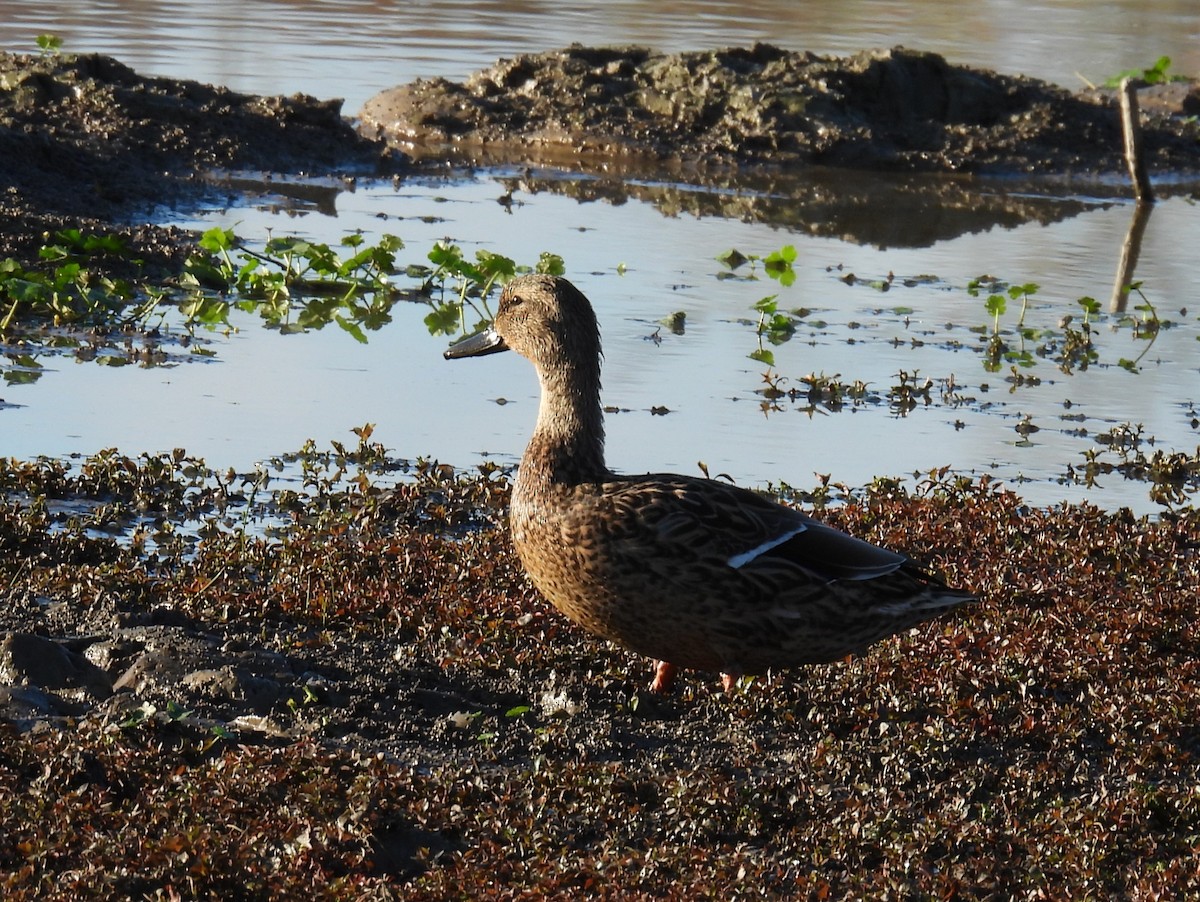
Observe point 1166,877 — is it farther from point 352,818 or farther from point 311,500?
point 311,500

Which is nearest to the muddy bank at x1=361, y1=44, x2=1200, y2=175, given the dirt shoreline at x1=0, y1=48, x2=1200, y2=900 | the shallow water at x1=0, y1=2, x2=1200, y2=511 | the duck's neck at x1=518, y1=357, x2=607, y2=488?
the shallow water at x1=0, y1=2, x2=1200, y2=511

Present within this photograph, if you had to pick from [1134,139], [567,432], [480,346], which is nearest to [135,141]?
[1134,139]

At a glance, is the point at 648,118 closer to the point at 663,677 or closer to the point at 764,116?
the point at 764,116

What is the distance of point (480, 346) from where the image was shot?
255 inches

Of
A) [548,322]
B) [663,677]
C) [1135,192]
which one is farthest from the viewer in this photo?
[1135,192]

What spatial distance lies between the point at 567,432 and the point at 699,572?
2.48 feet

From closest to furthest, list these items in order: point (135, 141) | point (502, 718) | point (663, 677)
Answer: point (502, 718), point (663, 677), point (135, 141)

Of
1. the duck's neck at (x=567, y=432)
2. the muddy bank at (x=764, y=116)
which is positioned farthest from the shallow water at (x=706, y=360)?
the duck's neck at (x=567, y=432)

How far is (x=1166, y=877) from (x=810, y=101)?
1422cm

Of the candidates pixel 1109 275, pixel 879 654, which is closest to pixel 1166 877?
pixel 879 654

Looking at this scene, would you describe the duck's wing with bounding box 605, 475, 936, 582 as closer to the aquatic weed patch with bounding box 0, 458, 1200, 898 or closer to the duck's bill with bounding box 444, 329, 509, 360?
the aquatic weed patch with bounding box 0, 458, 1200, 898

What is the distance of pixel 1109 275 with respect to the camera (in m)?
13.6

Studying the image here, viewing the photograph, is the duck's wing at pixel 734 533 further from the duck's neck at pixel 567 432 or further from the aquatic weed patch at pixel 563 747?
the aquatic weed patch at pixel 563 747

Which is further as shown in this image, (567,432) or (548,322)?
(548,322)
